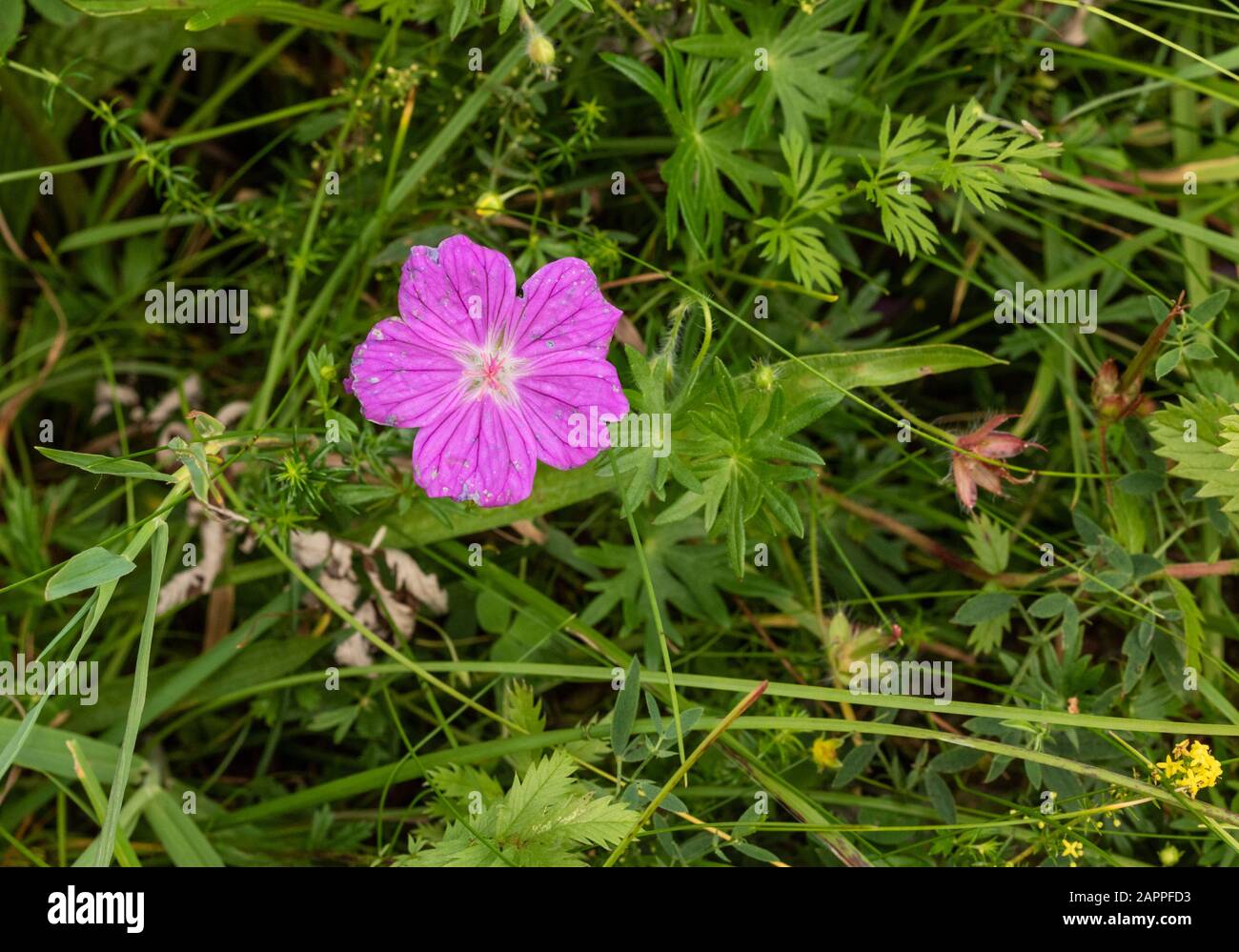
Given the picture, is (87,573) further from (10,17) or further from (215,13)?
(10,17)

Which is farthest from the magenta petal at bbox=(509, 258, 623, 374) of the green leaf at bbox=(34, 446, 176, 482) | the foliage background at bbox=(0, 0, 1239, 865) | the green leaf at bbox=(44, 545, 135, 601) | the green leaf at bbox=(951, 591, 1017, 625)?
the green leaf at bbox=(951, 591, 1017, 625)

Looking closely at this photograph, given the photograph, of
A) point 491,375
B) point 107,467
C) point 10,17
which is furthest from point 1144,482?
point 10,17

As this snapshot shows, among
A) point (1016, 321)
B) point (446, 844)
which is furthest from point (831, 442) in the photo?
point (446, 844)

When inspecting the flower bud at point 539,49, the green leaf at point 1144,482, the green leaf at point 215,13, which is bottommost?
the green leaf at point 1144,482

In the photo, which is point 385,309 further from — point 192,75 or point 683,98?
point 192,75

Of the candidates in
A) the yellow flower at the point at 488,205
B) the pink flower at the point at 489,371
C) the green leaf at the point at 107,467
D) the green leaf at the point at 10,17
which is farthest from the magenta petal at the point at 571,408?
the green leaf at the point at 10,17

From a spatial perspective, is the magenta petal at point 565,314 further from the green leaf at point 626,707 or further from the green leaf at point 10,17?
the green leaf at point 10,17
